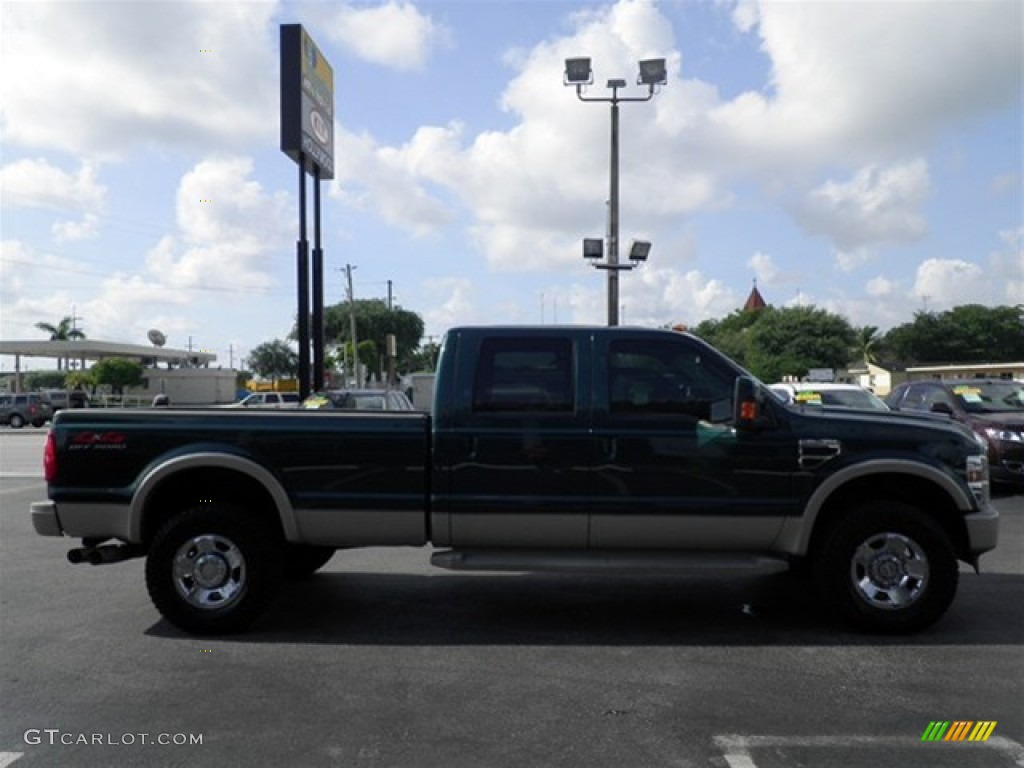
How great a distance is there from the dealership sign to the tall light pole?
5.96 metres

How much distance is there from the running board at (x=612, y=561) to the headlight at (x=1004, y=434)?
304 inches

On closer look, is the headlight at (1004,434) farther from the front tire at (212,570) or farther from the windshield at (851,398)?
the front tire at (212,570)

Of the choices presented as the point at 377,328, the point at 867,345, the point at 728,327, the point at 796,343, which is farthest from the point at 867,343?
the point at 377,328

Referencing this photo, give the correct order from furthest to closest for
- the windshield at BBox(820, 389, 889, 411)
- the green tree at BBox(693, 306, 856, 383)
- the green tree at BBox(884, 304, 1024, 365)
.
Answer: the green tree at BBox(884, 304, 1024, 365) < the green tree at BBox(693, 306, 856, 383) < the windshield at BBox(820, 389, 889, 411)

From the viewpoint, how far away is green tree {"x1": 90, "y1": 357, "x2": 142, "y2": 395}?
53.8 meters

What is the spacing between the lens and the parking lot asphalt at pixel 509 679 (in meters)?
4.00

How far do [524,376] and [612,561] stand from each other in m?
1.31

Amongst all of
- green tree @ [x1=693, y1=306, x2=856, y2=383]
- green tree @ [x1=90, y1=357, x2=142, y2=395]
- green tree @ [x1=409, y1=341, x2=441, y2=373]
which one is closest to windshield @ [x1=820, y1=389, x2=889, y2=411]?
green tree @ [x1=693, y1=306, x2=856, y2=383]

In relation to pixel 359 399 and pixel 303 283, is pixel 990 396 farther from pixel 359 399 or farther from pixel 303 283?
pixel 303 283

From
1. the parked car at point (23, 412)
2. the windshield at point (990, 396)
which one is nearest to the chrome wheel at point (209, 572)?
the windshield at point (990, 396)

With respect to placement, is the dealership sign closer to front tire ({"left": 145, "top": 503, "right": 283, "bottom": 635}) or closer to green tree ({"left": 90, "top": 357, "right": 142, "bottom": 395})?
front tire ({"left": 145, "top": 503, "right": 283, "bottom": 635})

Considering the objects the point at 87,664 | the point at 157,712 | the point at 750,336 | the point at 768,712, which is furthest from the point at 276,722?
the point at 750,336

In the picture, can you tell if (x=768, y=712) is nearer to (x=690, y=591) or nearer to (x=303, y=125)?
(x=690, y=591)

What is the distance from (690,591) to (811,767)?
313cm
